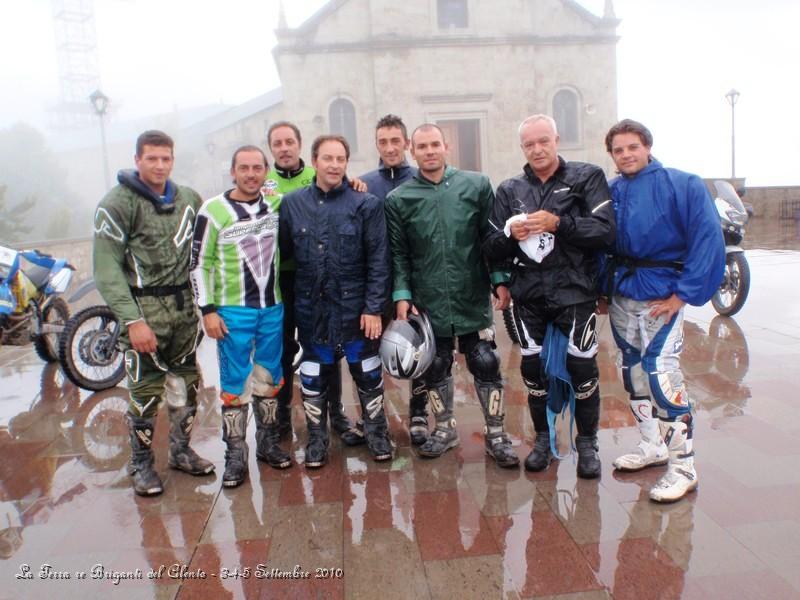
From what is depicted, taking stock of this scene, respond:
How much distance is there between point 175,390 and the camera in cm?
368

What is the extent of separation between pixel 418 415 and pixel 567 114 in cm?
2205

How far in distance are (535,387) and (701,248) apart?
44.0 inches

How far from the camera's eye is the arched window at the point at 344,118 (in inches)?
899

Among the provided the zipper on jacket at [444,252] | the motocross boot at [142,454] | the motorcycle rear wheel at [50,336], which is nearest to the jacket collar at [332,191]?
the zipper on jacket at [444,252]

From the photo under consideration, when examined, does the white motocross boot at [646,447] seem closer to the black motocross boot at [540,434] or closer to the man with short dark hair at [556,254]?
the man with short dark hair at [556,254]

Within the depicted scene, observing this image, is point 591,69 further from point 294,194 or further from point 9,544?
point 9,544

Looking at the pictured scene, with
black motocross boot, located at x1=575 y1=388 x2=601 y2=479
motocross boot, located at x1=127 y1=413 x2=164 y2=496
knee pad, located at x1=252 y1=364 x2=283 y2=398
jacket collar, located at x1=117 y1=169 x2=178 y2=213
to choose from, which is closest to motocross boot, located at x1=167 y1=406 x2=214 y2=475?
motocross boot, located at x1=127 y1=413 x2=164 y2=496

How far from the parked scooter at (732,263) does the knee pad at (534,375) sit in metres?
4.33

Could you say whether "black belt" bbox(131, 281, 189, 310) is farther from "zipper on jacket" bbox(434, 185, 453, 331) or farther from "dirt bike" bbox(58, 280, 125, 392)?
"dirt bike" bbox(58, 280, 125, 392)

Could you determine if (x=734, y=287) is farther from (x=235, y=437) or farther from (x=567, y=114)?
(x=567, y=114)

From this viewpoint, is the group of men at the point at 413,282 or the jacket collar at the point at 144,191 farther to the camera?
the jacket collar at the point at 144,191

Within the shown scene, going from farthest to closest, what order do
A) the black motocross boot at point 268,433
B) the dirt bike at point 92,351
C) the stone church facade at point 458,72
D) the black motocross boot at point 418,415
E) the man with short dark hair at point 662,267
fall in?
the stone church facade at point 458,72
the dirt bike at point 92,351
the black motocross boot at point 418,415
the black motocross boot at point 268,433
the man with short dark hair at point 662,267

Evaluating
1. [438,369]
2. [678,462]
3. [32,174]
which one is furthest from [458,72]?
[32,174]

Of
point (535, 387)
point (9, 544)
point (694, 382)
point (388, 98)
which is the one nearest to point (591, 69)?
point (388, 98)
